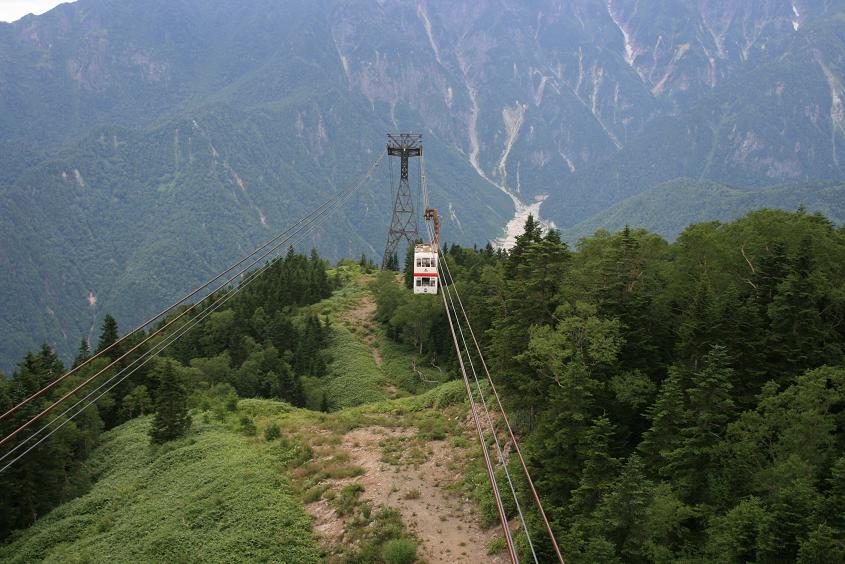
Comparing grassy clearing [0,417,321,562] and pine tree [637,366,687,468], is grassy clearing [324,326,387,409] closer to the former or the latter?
grassy clearing [0,417,321,562]

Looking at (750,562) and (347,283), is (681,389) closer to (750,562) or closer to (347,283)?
(750,562)

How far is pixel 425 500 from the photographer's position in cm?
2767

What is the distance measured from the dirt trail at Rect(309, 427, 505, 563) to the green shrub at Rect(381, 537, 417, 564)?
449 mm

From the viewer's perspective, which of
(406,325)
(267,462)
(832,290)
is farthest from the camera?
(406,325)

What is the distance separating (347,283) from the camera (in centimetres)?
8750

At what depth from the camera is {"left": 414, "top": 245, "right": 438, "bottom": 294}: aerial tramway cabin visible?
2482 inches

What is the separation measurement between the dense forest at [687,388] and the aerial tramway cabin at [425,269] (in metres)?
25.5

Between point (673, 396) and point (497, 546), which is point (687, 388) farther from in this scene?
point (497, 546)

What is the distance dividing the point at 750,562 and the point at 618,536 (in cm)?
391

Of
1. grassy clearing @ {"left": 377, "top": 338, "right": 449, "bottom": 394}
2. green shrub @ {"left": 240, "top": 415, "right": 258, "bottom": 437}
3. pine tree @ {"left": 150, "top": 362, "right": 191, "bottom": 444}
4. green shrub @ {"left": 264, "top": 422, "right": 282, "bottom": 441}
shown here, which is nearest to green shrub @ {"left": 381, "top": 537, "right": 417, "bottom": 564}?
green shrub @ {"left": 264, "top": 422, "right": 282, "bottom": 441}

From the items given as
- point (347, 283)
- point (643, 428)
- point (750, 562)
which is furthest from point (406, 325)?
point (750, 562)

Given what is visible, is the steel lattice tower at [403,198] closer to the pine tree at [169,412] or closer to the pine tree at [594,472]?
the pine tree at [169,412]

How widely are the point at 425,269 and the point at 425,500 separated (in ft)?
122

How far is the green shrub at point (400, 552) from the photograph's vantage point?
910 inches
